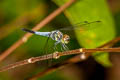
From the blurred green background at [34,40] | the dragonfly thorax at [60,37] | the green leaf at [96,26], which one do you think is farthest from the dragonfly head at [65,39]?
the blurred green background at [34,40]

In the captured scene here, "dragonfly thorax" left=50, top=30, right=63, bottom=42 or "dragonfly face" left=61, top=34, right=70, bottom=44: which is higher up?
"dragonfly thorax" left=50, top=30, right=63, bottom=42

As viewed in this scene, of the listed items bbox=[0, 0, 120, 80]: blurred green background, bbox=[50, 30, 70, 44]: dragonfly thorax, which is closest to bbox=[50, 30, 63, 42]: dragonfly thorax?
bbox=[50, 30, 70, 44]: dragonfly thorax

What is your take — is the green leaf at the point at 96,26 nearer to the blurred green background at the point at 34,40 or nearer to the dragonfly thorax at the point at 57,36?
the dragonfly thorax at the point at 57,36

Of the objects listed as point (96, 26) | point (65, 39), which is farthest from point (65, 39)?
point (96, 26)

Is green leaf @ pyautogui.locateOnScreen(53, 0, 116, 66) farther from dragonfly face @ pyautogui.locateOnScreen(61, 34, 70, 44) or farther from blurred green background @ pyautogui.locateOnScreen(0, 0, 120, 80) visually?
blurred green background @ pyautogui.locateOnScreen(0, 0, 120, 80)

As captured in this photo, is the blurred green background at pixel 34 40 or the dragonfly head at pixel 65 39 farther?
the blurred green background at pixel 34 40

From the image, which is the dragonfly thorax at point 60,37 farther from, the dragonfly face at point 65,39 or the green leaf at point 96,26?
the green leaf at point 96,26

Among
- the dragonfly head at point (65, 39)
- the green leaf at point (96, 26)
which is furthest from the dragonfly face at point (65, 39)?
the green leaf at point (96, 26)

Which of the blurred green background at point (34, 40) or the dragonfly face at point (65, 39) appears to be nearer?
the dragonfly face at point (65, 39)

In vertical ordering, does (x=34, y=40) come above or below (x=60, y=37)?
above

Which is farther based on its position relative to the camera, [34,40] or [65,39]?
[34,40]

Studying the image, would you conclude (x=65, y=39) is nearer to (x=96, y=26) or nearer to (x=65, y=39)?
(x=65, y=39)

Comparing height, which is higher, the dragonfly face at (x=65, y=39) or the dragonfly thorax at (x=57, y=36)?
the dragonfly thorax at (x=57, y=36)
